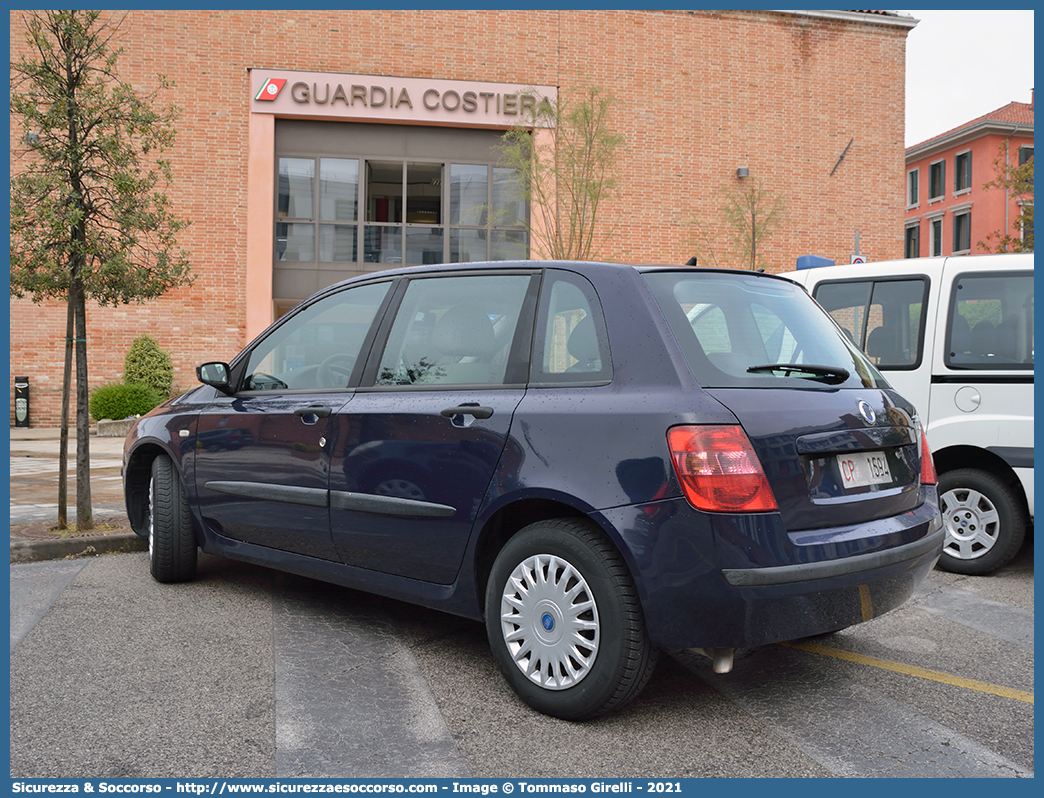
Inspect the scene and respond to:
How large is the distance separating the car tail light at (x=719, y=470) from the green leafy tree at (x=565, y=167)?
557 inches

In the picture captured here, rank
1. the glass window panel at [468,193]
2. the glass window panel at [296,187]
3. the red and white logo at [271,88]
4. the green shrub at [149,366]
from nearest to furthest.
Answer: the green shrub at [149,366] → the red and white logo at [271,88] → the glass window panel at [296,187] → the glass window panel at [468,193]

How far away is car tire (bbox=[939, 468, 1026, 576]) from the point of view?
556cm

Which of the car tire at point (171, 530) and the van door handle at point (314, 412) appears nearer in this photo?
the van door handle at point (314, 412)

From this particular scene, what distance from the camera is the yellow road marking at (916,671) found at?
11.4ft

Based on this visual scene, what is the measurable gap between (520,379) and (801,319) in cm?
120

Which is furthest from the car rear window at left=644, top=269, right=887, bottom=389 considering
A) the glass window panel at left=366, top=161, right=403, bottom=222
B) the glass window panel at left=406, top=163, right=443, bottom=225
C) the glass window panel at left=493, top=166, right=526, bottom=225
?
the glass window panel at left=366, top=161, right=403, bottom=222

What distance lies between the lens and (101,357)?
1858cm

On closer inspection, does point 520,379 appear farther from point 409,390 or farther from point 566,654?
point 566,654

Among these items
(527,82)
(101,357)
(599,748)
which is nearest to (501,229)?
(527,82)

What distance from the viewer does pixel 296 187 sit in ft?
62.4

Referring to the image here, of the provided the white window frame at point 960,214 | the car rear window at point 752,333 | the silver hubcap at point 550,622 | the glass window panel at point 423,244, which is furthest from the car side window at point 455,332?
the white window frame at point 960,214

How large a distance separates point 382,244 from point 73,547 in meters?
14.1

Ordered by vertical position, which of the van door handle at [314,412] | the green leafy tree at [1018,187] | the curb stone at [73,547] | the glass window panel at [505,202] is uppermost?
the green leafy tree at [1018,187]

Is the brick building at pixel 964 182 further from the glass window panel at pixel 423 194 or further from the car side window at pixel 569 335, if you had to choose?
the car side window at pixel 569 335
